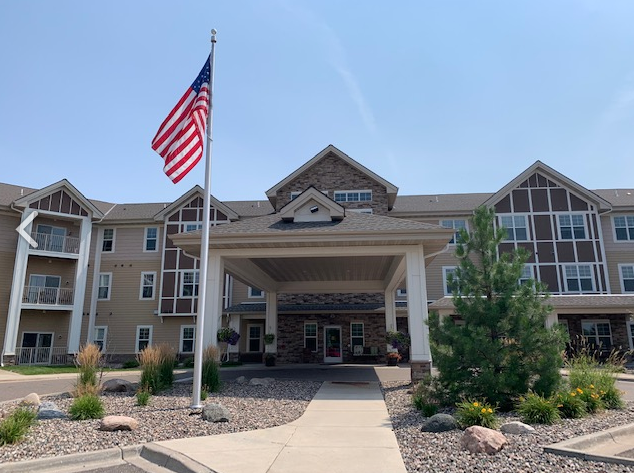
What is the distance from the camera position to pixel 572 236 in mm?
26781

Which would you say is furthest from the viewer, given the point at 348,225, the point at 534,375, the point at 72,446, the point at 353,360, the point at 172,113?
the point at 353,360

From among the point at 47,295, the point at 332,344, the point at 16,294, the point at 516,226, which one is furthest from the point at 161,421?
the point at 516,226

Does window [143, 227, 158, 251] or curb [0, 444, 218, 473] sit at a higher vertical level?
window [143, 227, 158, 251]

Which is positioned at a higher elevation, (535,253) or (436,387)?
(535,253)

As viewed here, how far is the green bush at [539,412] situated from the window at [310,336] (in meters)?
19.8

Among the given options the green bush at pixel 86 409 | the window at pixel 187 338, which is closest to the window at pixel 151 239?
the window at pixel 187 338

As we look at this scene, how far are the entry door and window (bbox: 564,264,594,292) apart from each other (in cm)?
1362

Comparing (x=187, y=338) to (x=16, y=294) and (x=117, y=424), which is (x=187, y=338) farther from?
(x=117, y=424)

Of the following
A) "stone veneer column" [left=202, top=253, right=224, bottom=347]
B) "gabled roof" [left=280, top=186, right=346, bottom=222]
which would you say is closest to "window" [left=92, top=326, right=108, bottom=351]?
"stone veneer column" [left=202, top=253, right=224, bottom=347]

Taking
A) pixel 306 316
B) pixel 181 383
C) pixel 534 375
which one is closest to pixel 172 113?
pixel 181 383

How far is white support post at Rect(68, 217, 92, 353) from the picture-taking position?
87.5ft

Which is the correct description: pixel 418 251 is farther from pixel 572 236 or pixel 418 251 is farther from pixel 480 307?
pixel 572 236

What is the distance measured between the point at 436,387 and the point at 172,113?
8.02 meters

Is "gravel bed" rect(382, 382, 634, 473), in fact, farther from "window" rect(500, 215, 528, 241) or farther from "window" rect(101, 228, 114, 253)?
"window" rect(101, 228, 114, 253)
